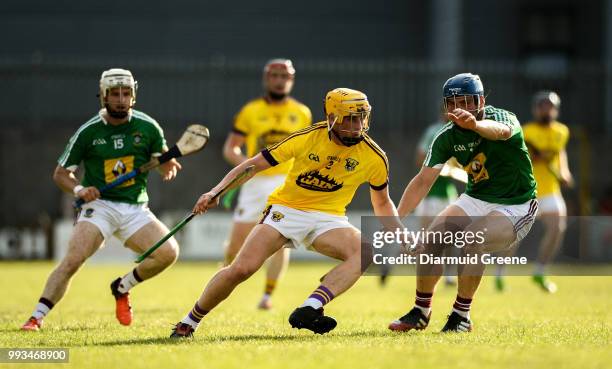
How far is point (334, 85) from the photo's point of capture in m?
23.4

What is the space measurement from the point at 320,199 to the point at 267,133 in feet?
13.5

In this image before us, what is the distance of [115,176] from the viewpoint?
33.8ft

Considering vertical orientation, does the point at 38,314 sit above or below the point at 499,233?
below

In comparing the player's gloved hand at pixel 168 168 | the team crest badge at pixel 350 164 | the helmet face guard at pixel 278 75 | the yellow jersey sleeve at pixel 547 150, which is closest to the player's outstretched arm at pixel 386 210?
the team crest badge at pixel 350 164

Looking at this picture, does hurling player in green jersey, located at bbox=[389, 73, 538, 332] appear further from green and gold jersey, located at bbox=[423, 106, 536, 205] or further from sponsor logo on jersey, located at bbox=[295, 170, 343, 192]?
sponsor logo on jersey, located at bbox=[295, 170, 343, 192]

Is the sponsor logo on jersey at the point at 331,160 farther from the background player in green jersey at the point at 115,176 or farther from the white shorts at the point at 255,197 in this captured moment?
the white shorts at the point at 255,197

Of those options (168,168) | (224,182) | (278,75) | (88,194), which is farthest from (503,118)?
(278,75)

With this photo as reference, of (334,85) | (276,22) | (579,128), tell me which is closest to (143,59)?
(276,22)

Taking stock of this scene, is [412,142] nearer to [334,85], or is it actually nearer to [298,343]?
[334,85]

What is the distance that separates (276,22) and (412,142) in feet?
15.9

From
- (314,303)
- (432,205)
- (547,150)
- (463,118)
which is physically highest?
(463,118)

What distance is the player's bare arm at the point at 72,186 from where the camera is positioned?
10016 mm

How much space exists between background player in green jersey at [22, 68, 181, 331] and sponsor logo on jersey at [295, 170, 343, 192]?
174 centimetres

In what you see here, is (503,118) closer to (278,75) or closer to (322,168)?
(322,168)
